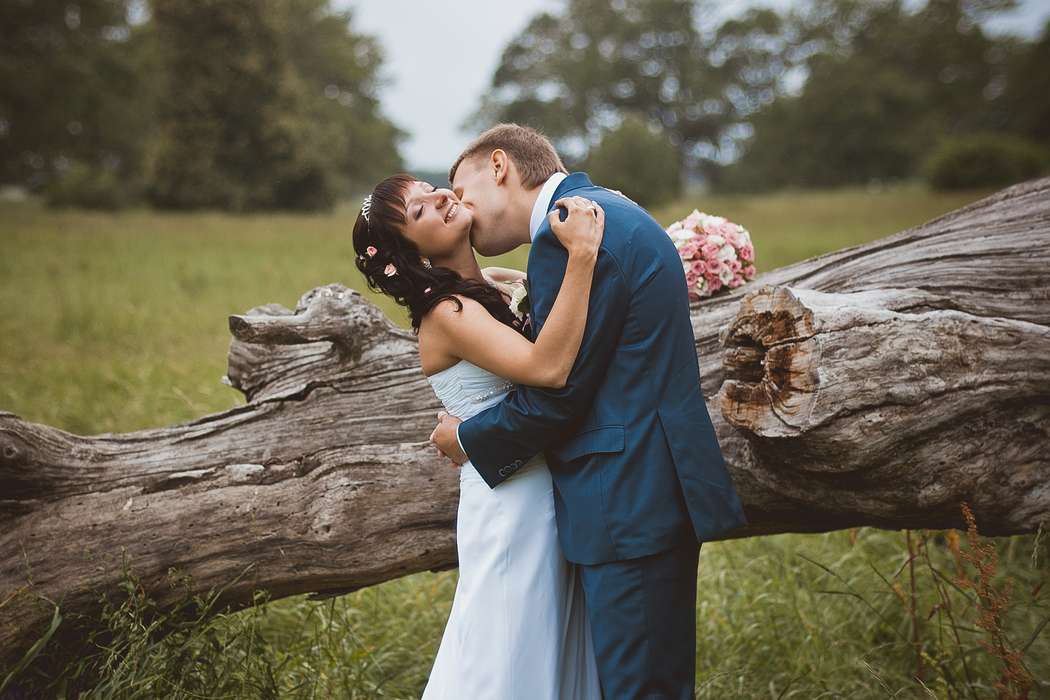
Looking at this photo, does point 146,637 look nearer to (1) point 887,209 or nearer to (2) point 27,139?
(1) point 887,209

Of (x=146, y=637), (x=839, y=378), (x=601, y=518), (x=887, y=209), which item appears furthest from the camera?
(x=887, y=209)

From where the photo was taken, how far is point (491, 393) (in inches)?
106

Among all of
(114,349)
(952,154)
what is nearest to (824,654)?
(114,349)

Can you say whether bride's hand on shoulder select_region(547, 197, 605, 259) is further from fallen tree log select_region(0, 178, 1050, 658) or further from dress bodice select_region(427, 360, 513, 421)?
fallen tree log select_region(0, 178, 1050, 658)

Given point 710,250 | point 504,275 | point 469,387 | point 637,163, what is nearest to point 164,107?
point 637,163

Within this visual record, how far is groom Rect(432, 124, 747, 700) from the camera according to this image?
7.63 feet

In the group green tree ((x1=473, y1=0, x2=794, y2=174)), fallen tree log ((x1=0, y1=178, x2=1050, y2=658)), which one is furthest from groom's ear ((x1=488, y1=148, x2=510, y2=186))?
green tree ((x1=473, y1=0, x2=794, y2=174))

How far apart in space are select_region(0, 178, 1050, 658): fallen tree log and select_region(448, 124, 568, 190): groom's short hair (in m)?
0.83

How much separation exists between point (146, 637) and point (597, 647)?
5.41 ft

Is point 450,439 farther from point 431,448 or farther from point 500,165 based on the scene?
point 500,165

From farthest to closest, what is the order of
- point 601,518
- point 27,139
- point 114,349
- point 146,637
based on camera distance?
point 27,139 → point 114,349 → point 146,637 → point 601,518

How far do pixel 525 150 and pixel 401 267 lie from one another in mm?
573

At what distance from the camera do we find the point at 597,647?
94.5 inches

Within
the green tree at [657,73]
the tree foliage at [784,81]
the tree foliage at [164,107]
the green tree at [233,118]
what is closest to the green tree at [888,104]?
the tree foliage at [784,81]
